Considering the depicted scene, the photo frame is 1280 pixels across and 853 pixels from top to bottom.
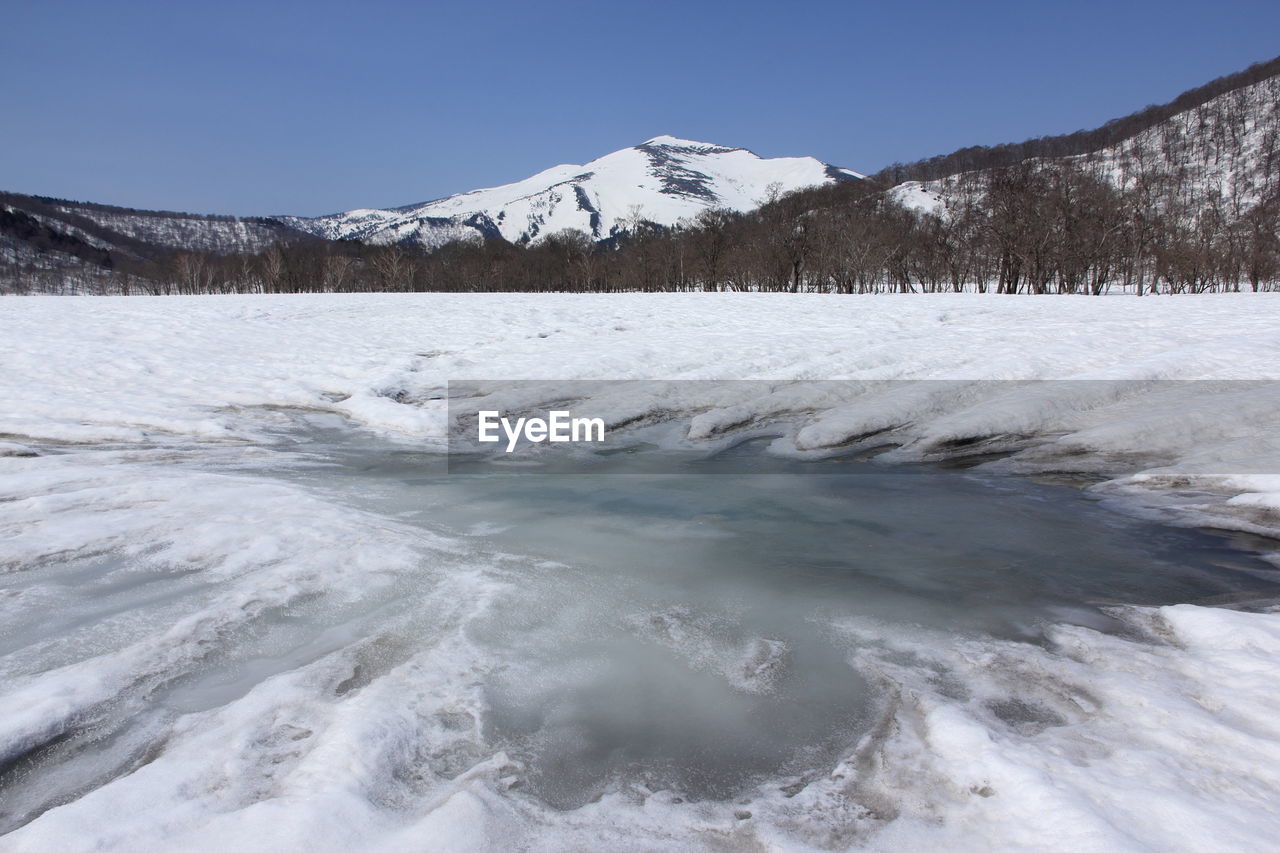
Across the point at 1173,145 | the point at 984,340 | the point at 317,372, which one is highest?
the point at 1173,145

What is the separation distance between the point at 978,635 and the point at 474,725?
2.76 meters

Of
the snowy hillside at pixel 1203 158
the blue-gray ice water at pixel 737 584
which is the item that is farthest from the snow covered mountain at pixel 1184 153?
the blue-gray ice water at pixel 737 584

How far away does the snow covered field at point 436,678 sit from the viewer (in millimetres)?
2324

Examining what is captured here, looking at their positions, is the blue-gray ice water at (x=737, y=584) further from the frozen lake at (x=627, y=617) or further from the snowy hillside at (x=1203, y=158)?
the snowy hillside at (x=1203, y=158)

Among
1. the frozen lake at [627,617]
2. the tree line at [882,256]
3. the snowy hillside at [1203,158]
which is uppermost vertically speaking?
the snowy hillside at [1203,158]

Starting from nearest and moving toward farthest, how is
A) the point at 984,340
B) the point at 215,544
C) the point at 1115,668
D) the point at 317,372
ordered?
the point at 1115,668 < the point at 215,544 < the point at 317,372 < the point at 984,340

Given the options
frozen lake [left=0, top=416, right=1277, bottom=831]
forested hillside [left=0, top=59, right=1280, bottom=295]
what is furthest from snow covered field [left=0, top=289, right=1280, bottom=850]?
forested hillside [left=0, top=59, right=1280, bottom=295]

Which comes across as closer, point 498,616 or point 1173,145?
point 498,616

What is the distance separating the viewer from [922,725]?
2920 millimetres

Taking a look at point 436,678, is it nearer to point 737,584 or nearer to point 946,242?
point 737,584

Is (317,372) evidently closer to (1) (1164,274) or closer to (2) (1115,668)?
(2) (1115,668)

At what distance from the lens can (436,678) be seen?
326cm

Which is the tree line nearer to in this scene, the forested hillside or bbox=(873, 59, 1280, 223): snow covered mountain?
the forested hillside

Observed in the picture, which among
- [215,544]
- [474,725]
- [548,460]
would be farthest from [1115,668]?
[548,460]
